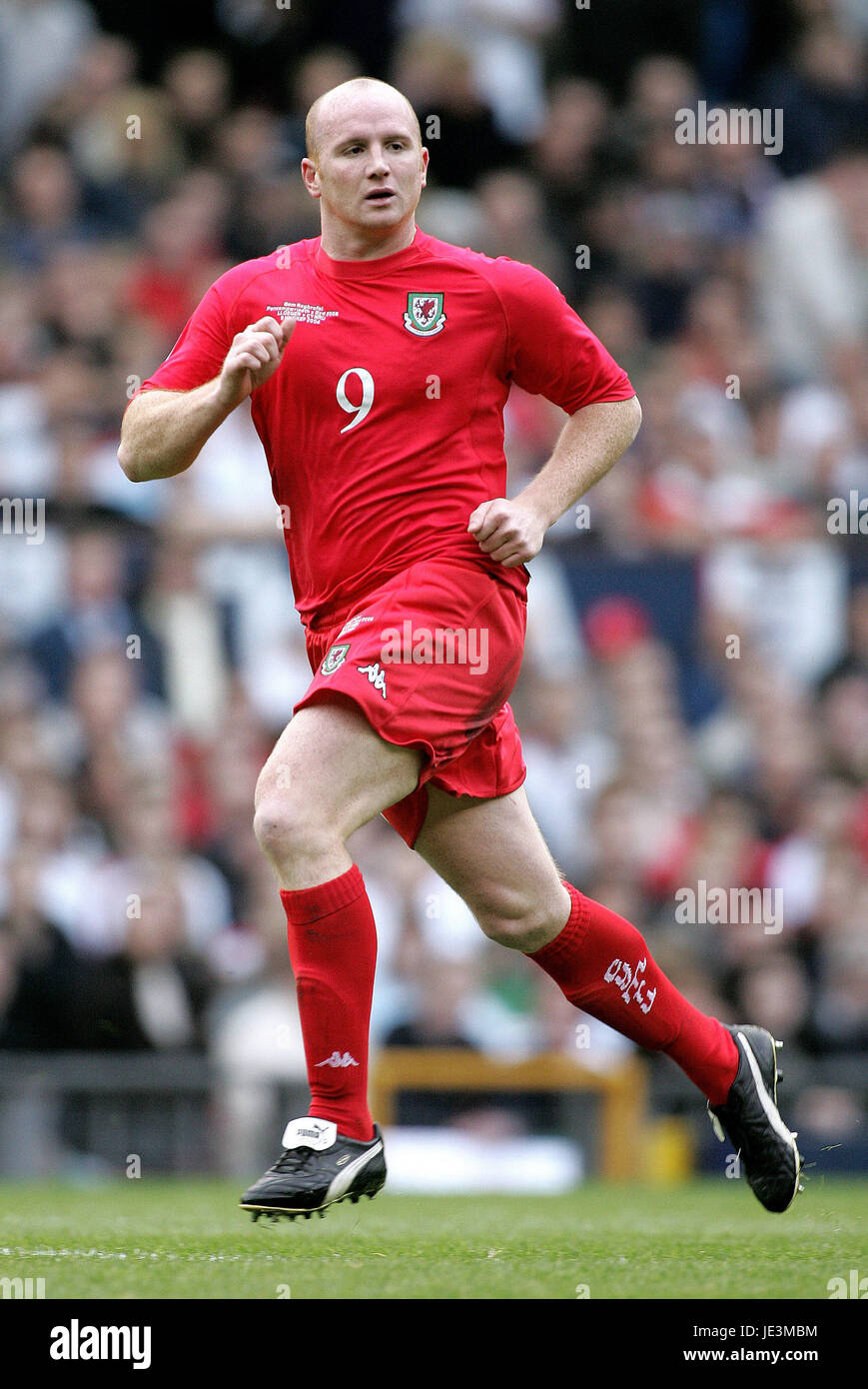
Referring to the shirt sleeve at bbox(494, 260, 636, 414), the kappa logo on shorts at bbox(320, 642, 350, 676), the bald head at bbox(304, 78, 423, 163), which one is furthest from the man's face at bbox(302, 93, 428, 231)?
the kappa logo on shorts at bbox(320, 642, 350, 676)

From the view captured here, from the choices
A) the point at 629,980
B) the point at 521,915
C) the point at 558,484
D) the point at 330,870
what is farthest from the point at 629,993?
the point at 558,484

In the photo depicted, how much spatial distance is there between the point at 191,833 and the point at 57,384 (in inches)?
104

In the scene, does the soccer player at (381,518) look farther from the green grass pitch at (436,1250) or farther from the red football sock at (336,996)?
the green grass pitch at (436,1250)

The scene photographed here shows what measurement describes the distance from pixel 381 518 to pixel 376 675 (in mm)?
417

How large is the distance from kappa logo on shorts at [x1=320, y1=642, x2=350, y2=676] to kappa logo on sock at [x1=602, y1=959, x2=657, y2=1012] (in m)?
1.11

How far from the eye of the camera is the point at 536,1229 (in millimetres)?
5633

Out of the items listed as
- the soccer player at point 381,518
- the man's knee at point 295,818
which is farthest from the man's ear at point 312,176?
the man's knee at point 295,818

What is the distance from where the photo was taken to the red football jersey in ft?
15.7

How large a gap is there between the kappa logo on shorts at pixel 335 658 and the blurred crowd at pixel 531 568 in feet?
14.0

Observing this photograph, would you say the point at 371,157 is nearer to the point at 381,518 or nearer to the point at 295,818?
the point at 381,518

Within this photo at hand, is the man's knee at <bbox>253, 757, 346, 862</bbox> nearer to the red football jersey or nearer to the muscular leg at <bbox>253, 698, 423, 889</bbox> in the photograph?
the muscular leg at <bbox>253, 698, 423, 889</bbox>

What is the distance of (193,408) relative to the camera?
462cm

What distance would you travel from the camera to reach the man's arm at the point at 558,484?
185 inches

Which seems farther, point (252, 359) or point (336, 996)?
point (336, 996)
